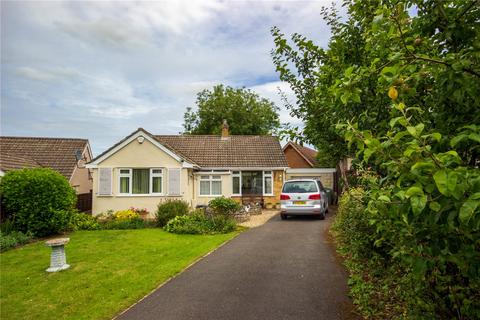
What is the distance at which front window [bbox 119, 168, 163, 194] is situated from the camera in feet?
56.0

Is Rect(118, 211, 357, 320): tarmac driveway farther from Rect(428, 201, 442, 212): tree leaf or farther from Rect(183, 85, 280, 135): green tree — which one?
Rect(183, 85, 280, 135): green tree

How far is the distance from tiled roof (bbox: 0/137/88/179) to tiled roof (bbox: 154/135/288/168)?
6587mm

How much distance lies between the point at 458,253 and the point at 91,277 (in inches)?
286

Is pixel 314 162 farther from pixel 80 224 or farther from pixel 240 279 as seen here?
pixel 240 279

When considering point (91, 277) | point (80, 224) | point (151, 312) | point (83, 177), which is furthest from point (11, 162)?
point (151, 312)

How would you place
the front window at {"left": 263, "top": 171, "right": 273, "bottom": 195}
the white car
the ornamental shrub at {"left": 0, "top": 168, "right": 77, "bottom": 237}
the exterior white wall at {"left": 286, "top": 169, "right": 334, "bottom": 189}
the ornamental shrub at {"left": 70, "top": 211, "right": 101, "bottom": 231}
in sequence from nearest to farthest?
the ornamental shrub at {"left": 0, "top": 168, "right": 77, "bottom": 237}
the ornamental shrub at {"left": 70, "top": 211, "right": 101, "bottom": 231}
the white car
the front window at {"left": 263, "top": 171, "right": 273, "bottom": 195}
the exterior white wall at {"left": 286, "top": 169, "right": 334, "bottom": 189}

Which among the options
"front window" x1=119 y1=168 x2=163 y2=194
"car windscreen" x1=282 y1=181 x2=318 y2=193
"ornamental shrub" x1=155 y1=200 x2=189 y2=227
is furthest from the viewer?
"front window" x1=119 y1=168 x2=163 y2=194

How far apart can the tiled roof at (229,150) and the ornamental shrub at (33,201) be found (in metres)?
9.08

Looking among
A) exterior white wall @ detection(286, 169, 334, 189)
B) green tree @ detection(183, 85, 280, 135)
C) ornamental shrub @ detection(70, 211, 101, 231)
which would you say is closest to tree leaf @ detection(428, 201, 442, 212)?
ornamental shrub @ detection(70, 211, 101, 231)

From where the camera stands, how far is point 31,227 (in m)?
12.1

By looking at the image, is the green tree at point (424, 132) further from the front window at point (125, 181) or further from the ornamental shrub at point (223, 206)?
the front window at point (125, 181)

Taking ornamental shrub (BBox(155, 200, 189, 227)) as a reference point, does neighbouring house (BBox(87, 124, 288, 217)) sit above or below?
above

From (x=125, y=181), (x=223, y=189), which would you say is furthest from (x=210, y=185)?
(x=125, y=181)

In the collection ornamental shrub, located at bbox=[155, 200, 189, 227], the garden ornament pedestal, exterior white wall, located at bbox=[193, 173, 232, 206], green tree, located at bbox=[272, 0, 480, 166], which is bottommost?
the garden ornament pedestal
